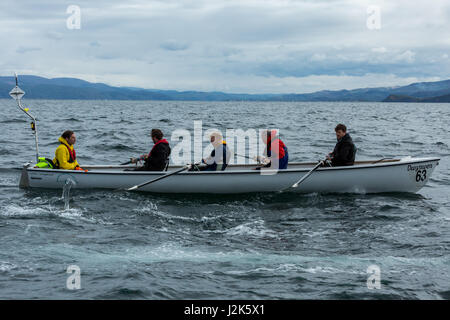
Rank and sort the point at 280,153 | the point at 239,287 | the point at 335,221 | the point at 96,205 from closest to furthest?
the point at 239,287, the point at 335,221, the point at 96,205, the point at 280,153

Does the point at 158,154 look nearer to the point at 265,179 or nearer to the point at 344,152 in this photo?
the point at 265,179

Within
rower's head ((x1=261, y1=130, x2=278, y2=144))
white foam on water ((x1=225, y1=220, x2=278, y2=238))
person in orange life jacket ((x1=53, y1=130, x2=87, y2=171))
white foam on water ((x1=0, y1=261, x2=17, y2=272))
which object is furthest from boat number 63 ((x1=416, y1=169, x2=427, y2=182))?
white foam on water ((x1=0, y1=261, x2=17, y2=272))

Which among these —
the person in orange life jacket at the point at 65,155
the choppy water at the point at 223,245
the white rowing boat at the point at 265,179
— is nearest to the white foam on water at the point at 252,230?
the choppy water at the point at 223,245

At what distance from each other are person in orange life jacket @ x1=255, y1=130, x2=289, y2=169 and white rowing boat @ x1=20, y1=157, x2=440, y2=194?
1.26 feet

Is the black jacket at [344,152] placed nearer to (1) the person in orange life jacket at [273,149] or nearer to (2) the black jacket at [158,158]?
(1) the person in orange life jacket at [273,149]

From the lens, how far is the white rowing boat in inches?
504

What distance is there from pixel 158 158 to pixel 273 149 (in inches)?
129

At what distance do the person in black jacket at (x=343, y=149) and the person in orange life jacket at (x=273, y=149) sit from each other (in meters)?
1.49

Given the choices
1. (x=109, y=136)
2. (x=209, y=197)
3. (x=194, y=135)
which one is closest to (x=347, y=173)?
(x=209, y=197)

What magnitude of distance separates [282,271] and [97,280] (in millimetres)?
2973

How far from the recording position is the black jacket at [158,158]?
42.3 ft

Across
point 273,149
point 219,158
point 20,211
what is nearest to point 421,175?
point 273,149

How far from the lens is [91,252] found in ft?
27.3
